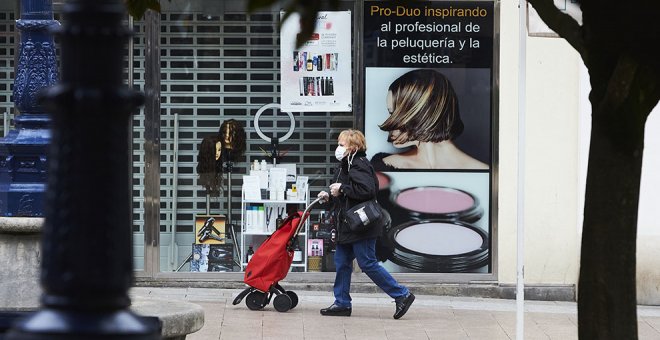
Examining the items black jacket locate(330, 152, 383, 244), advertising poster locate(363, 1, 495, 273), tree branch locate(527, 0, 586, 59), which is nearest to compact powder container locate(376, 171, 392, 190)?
advertising poster locate(363, 1, 495, 273)

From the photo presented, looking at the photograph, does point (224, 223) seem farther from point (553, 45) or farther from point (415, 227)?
point (553, 45)

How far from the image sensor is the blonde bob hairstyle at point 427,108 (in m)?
12.6

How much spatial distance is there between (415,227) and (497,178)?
938mm

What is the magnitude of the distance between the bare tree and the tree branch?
0.04ft

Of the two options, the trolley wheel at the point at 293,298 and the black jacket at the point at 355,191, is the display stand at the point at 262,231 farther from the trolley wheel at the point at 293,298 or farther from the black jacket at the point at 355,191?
the black jacket at the point at 355,191

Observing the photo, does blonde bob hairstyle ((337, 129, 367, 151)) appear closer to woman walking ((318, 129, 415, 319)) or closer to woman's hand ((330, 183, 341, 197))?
woman walking ((318, 129, 415, 319))

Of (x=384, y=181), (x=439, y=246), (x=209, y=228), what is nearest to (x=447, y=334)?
(x=439, y=246)

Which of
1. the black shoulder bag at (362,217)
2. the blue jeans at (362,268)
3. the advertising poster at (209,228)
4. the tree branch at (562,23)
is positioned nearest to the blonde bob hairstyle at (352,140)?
the black shoulder bag at (362,217)

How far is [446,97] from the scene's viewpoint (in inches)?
497

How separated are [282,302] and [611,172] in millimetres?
5913

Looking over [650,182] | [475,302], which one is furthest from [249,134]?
[650,182]

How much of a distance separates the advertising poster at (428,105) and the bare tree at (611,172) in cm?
686

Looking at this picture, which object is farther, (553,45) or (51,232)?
(553,45)

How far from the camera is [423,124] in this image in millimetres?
12633
